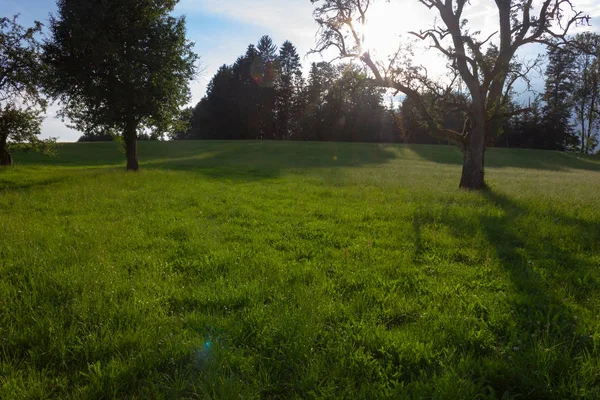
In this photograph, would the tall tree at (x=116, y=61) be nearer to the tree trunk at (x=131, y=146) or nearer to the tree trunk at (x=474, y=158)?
the tree trunk at (x=131, y=146)

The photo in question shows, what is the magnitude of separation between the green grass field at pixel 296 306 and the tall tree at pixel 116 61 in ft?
34.3

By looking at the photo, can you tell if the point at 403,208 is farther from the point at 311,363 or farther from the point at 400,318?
the point at 311,363

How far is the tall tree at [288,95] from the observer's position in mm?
74812

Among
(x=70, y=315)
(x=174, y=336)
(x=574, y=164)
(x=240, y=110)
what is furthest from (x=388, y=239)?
(x=240, y=110)

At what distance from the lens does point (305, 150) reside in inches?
1706

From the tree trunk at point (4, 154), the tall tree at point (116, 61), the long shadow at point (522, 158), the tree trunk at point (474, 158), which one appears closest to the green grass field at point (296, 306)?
the tree trunk at point (474, 158)

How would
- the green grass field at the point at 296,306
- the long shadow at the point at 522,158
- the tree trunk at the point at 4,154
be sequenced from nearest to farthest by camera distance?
the green grass field at the point at 296,306
the tree trunk at the point at 4,154
the long shadow at the point at 522,158

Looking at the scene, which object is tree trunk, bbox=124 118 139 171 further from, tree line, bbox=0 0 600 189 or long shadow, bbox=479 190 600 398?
long shadow, bbox=479 190 600 398

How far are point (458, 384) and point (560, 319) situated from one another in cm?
189

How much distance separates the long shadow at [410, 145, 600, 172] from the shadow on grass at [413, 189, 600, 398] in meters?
32.7

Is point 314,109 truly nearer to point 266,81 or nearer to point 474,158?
point 266,81

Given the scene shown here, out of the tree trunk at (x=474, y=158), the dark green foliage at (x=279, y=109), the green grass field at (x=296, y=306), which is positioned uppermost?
the dark green foliage at (x=279, y=109)

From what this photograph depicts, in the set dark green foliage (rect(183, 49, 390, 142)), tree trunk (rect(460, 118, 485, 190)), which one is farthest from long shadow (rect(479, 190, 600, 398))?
dark green foliage (rect(183, 49, 390, 142))

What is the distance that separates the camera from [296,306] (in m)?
3.88
